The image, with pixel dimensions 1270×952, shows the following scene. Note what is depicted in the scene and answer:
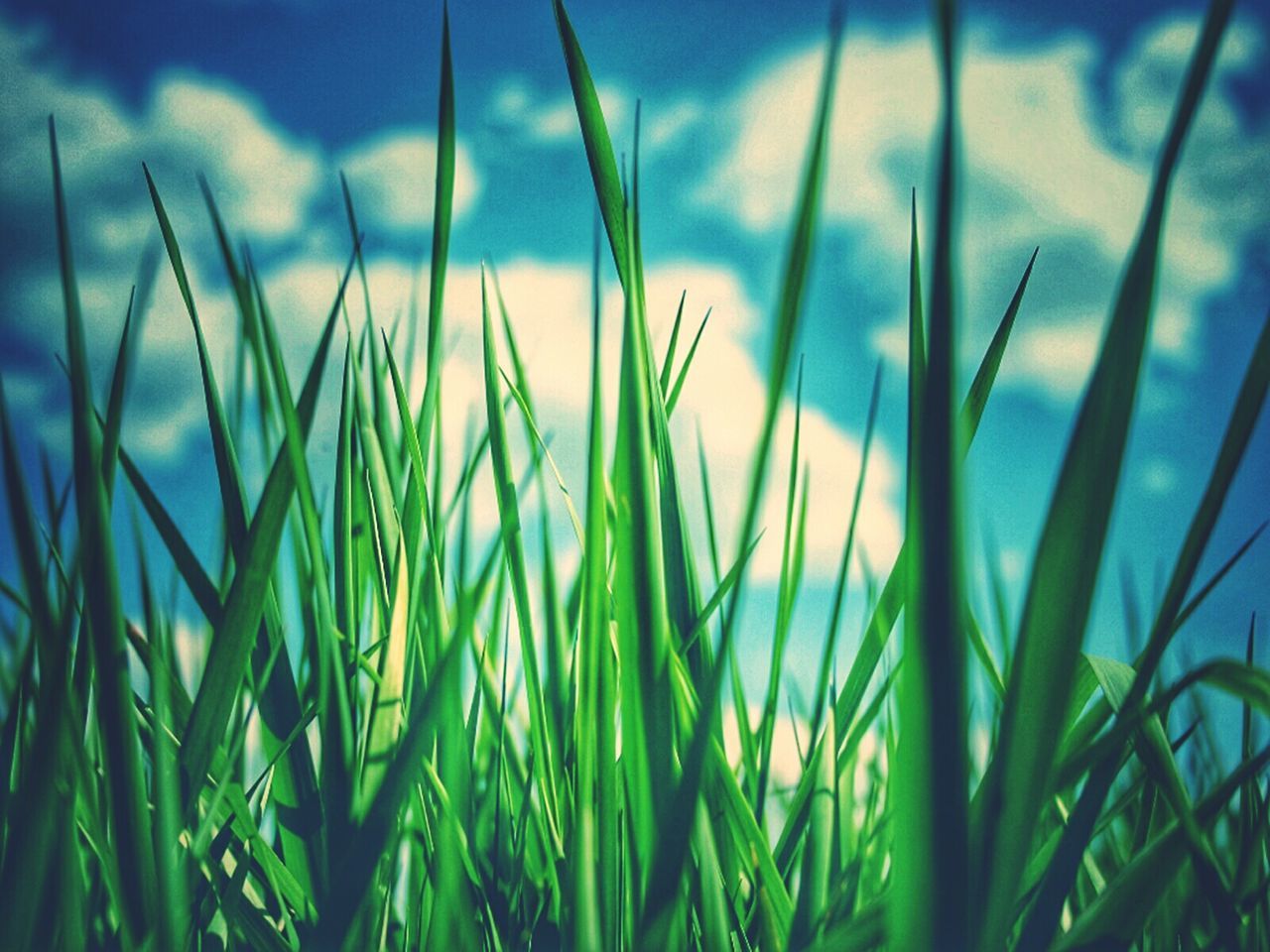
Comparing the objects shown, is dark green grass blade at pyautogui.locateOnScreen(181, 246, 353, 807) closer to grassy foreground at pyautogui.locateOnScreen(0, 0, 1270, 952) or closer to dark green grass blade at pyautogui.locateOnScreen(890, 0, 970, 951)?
grassy foreground at pyautogui.locateOnScreen(0, 0, 1270, 952)

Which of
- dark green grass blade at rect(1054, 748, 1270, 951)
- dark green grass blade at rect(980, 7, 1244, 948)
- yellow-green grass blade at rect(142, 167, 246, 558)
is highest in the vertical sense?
yellow-green grass blade at rect(142, 167, 246, 558)

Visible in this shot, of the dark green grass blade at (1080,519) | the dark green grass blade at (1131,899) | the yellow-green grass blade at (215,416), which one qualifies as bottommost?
the dark green grass blade at (1131,899)

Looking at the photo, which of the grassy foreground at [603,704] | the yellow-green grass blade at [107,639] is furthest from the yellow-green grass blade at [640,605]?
the yellow-green grass blade at [107,639]

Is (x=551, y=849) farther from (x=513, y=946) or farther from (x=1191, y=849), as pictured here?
(x=1191, y=849)

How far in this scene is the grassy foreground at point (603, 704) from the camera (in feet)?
0.45

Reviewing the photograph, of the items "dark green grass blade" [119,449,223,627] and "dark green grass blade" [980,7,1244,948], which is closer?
"dark green grass blade" [980,7,1244,948]

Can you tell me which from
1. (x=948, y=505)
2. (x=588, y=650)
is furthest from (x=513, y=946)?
(x=948, y=505)

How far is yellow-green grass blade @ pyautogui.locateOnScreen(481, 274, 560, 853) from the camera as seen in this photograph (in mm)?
317

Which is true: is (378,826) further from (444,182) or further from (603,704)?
(444,182)

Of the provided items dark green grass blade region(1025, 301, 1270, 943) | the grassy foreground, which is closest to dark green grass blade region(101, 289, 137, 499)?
the grassy foreground

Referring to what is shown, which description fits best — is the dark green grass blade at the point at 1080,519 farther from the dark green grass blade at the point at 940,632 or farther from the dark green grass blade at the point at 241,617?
the dark green grass blade at the point at 241,617

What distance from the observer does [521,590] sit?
0.32m

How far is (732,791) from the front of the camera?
255 millimetres

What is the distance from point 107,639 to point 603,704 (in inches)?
4.3
